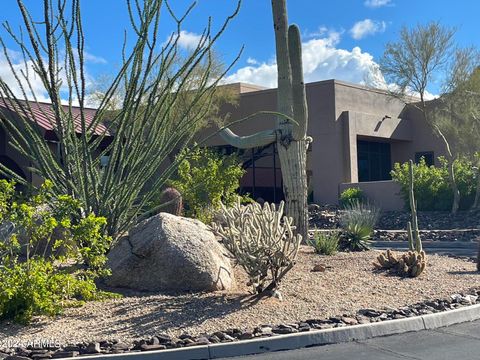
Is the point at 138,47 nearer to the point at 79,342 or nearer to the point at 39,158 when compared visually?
the point at 39,158

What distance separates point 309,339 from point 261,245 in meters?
2.09

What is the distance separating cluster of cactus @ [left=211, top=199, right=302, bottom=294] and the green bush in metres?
19.7

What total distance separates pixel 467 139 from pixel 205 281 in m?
23.5

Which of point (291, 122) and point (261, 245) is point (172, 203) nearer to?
point (291, 122)

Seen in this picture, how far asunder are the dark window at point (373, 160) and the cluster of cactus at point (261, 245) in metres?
29.9

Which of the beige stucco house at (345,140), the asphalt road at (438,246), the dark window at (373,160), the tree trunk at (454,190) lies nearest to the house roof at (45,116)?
the asphalt road at (438,246)

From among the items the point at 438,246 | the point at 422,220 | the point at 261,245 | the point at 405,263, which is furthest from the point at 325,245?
the point at 422,220

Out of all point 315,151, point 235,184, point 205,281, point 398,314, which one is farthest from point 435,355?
point 315,151

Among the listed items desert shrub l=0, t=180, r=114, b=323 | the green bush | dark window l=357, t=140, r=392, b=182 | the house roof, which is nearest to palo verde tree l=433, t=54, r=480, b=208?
the green bush

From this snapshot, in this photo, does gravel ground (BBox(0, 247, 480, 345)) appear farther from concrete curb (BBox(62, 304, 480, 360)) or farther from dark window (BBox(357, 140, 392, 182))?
dark window (BBox(357, 140, 392, 182))

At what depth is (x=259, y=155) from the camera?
37.6 metres

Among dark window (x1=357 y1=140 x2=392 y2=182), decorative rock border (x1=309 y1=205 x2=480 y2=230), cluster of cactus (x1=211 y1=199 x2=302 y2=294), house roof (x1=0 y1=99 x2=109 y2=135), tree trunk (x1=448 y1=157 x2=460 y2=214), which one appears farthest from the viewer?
dark window (x1=357 y1=140 x2=392 y2=182)

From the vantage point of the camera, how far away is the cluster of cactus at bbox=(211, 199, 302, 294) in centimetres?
992

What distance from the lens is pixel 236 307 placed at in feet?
30.7
